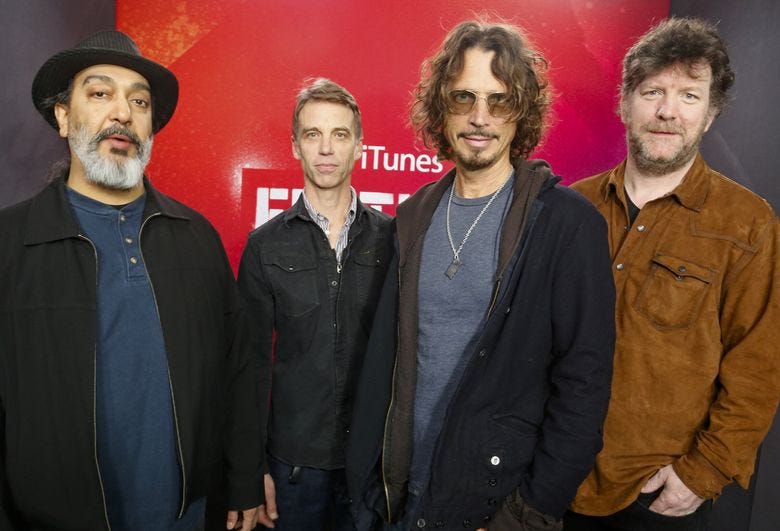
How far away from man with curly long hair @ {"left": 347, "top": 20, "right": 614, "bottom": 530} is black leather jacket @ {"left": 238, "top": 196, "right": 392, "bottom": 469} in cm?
44

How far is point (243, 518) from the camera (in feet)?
6.12

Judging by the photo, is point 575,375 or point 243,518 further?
point 243,518

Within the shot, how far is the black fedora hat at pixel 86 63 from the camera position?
1.59 metres

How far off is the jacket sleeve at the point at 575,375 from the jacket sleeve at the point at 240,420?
1.00 meters

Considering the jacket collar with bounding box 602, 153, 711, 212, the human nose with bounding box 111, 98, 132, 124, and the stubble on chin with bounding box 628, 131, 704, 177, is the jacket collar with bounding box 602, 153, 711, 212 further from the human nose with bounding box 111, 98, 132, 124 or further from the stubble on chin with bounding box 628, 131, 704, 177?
the human nose with bounding box 111, 98, 132, 124

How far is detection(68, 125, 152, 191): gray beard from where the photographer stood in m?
1.58

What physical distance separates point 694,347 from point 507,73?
3.44 feet

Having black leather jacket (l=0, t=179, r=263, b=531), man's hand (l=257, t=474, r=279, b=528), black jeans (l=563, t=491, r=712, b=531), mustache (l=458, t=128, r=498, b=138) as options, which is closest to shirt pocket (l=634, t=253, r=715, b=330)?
black jeans (l=563, t=491, r=712, b=531)

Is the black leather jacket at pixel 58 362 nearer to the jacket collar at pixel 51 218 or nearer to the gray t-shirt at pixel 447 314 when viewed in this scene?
the jacket collar at pixel 51 218

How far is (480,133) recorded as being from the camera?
1557 millimetres

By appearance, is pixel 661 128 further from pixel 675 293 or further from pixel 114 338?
pixel 114 338

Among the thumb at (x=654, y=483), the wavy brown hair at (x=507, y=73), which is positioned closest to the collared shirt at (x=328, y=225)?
the wavy brown hair at (x=507, y=73)

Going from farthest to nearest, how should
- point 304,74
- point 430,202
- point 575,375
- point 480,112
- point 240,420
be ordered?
point 304,74 < point 240,420 < point 430,202 < point 480,112 < point 575,375

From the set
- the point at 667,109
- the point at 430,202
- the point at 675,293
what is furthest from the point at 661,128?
the point at 430,202
